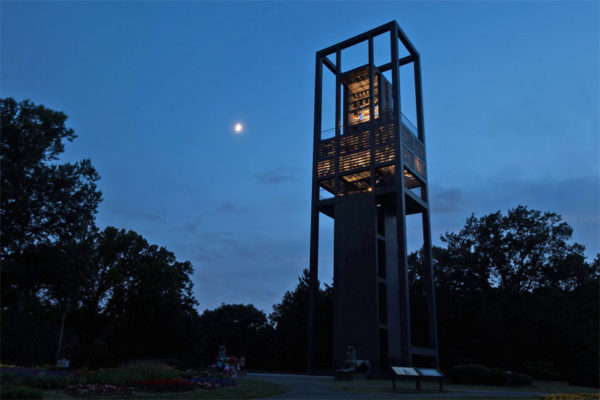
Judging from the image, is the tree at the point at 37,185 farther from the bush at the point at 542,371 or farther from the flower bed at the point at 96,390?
the bush at the point at 542,371

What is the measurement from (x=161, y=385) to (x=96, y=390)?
1.94 meters

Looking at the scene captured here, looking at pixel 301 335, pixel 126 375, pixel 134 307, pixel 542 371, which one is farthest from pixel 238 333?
pixel 126 375

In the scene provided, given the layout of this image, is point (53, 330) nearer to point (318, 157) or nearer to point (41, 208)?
point (41, 208)

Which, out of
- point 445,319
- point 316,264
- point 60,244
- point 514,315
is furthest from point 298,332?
point 60,244

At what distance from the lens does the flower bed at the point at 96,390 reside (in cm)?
1237

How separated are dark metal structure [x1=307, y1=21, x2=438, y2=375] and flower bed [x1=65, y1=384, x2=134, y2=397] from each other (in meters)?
20.4

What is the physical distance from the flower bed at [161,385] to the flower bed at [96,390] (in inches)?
28.2

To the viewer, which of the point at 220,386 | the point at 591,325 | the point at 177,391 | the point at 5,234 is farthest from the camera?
the point at 591,325

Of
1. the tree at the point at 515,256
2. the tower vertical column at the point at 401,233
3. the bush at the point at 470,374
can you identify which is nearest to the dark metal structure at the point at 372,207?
the tower vertical column at the point at 401,233

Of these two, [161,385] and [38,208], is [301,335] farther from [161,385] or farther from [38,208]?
[161,385]

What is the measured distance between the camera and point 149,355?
4700 cm

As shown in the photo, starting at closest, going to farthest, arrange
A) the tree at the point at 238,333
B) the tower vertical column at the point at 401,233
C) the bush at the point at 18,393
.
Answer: the bush at the point at 18,393
the tower vertical column at the point at 401,233
the tree at the point at 238,333

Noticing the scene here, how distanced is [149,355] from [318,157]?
2684cm

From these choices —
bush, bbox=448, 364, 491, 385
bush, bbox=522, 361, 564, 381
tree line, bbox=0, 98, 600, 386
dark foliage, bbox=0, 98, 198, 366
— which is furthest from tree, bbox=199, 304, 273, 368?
bush, bbox=448, 364, 491, 385
